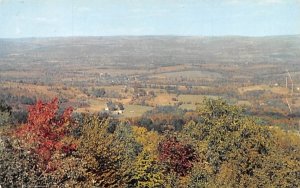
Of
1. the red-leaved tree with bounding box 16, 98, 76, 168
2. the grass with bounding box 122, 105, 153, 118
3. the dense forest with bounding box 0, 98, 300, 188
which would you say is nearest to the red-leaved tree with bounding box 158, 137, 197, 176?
the dense forest with bounding box 0, 98, 300, 188

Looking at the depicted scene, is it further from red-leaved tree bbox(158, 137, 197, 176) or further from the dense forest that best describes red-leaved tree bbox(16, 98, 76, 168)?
red-leaved tree bbox(158, 137, 197, 176)

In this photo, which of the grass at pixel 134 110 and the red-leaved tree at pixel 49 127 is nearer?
the red-leaved tree at pixel 49 127

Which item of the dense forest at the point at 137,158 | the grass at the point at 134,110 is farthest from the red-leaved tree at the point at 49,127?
the grass at the point at 134,110

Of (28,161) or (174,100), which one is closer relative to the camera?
(28,161)

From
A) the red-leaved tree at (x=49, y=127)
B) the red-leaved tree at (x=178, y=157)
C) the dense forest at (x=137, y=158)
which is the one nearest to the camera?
the dense forest at (x=137, y=158)

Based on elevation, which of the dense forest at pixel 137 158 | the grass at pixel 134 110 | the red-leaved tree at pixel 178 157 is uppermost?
the dense forest at pixel 137 158

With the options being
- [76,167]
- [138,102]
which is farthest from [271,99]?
[76,167]

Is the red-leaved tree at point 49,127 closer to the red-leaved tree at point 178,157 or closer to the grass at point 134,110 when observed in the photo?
the red-leaved tree at point 178,157

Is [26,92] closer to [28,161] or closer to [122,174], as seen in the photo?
[122,174]
